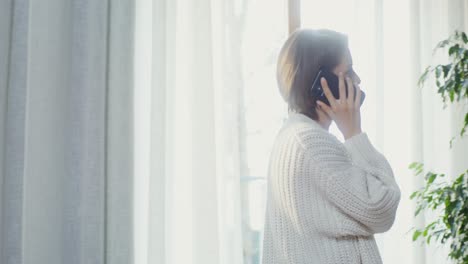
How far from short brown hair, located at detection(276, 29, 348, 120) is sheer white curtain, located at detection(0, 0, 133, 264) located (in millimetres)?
720

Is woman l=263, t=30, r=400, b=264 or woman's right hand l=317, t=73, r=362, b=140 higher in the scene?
woman's right hand l=317, t=73, r=362, b=140

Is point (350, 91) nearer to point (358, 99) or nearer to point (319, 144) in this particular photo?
point (358, 99)

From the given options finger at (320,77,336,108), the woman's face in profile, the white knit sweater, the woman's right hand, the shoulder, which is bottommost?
the white knit sweater

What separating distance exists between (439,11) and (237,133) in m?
1.30

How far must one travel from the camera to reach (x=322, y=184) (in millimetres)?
1313

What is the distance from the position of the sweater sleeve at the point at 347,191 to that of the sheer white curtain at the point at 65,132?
2.68 feet

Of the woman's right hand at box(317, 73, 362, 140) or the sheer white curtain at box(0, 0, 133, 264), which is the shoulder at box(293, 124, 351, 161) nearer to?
the woman's right hand at box(317, 73, 362, 140)

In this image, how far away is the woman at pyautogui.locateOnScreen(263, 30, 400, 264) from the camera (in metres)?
1.31

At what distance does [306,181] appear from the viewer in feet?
4.37

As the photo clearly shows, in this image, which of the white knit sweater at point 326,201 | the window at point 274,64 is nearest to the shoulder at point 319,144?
the white knit sweater at point 326,201

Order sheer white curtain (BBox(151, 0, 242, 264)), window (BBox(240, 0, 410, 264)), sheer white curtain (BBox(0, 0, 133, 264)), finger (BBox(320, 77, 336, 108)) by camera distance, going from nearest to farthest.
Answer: finger (BBox(320, 77, 336, 108)), sheer white curtain (BBox(0, 0, 133, 264)), sheer white curtain (BBox(151, 0, 242, 264)), window (BBox(240, 0, 410, 264))

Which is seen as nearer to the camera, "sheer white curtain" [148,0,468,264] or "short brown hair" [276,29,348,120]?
"short brown hair" [276,29,348,120]

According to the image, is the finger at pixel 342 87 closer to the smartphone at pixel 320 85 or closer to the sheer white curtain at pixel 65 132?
the smartphone at pixel 320 85

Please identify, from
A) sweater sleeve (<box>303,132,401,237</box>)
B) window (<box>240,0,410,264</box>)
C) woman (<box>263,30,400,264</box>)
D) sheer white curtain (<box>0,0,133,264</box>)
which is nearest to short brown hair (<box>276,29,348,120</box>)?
woman (<box>263,30,400,264</box>)
